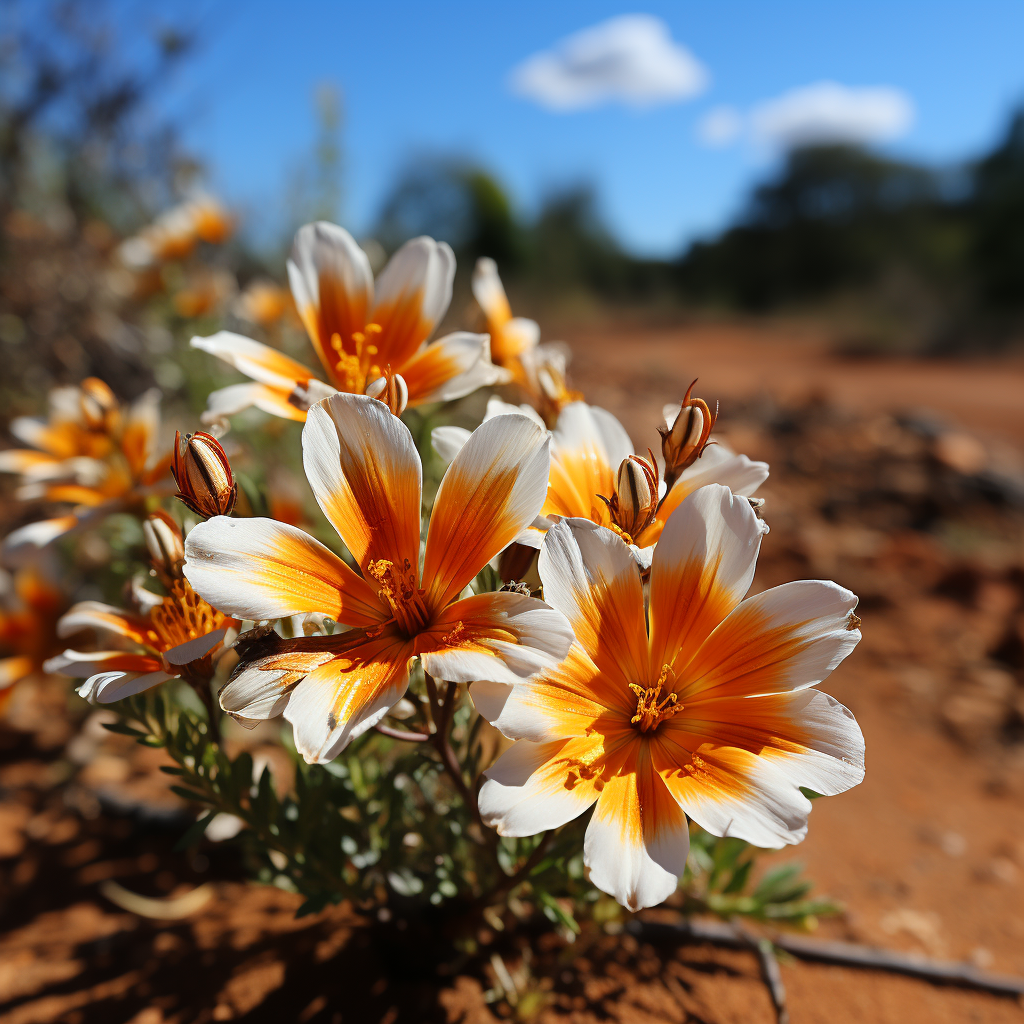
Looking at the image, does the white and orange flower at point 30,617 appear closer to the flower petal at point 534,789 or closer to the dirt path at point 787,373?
the flower petal at point 534,789

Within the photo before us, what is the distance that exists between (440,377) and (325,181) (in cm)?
463

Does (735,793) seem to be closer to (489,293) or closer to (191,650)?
(191,650)

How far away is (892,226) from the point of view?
28.9m

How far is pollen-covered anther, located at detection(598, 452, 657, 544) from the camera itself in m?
1.00

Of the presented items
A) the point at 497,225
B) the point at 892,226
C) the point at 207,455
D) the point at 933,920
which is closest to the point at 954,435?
the point at 933,920

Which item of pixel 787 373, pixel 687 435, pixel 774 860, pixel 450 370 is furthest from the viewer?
pixel 787 373

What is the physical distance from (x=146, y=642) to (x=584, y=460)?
2.38ft

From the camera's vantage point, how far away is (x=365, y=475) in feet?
3.28

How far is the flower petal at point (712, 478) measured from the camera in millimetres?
1093

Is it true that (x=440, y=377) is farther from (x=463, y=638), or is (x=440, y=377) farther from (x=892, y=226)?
(x=892, y=226)

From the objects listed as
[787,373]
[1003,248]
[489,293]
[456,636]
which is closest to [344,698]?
[456,636]

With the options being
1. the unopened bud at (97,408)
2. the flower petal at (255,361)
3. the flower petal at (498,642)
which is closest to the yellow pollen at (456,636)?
the flower petal at (498,642)

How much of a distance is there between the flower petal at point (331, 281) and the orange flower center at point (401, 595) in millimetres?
529

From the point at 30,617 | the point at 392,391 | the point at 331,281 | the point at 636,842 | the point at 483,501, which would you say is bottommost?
the point at 30,617
